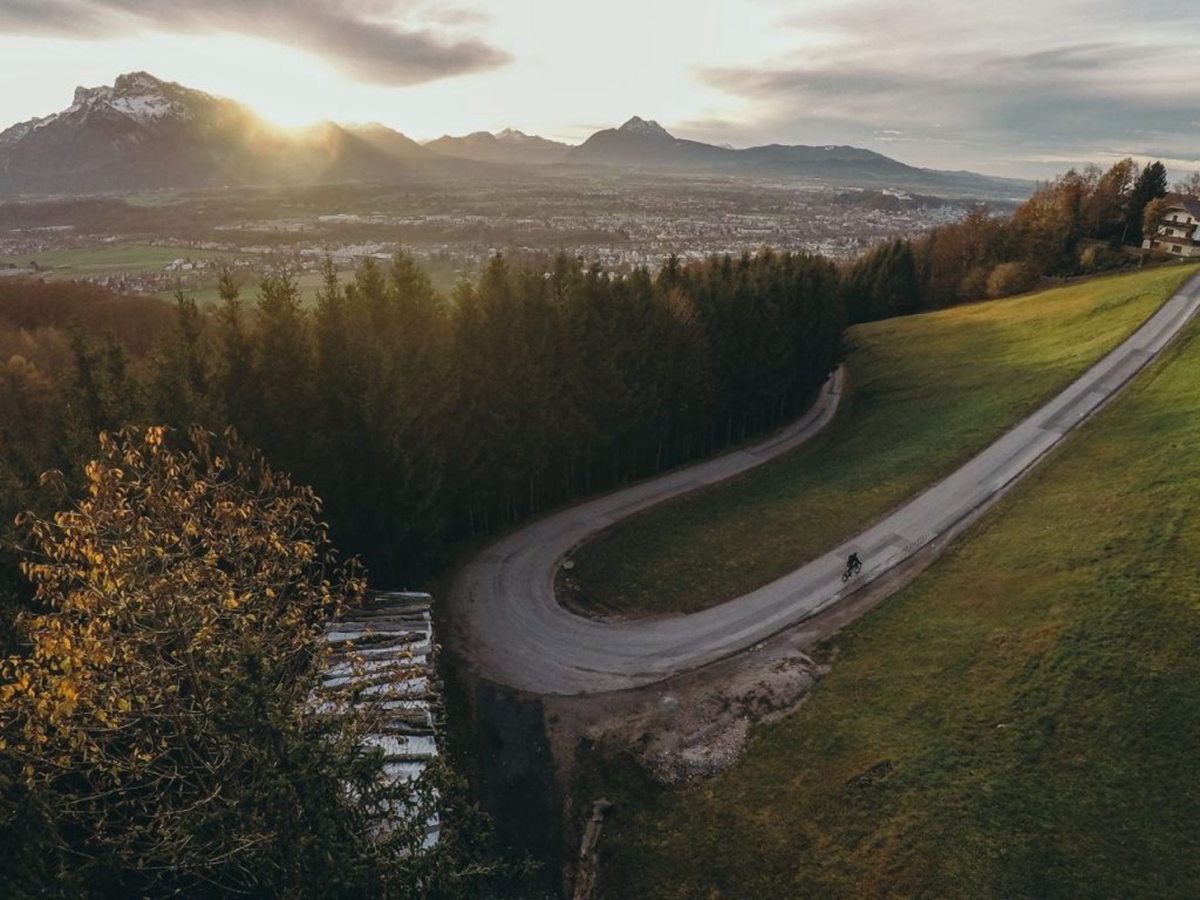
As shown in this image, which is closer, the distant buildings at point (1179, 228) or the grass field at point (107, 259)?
the distant buildings at point (1179, 228)

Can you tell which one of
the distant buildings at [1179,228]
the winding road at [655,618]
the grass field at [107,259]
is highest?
the distant buildings at [1179,228]

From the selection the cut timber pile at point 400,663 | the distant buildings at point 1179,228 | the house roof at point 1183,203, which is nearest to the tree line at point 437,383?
the cut timber pile at point 400,663

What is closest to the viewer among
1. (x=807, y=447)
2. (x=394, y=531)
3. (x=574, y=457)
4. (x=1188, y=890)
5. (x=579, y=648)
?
(x=1188, y=890)

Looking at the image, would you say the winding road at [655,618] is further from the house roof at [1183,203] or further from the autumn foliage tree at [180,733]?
the house roof at [1183,203]

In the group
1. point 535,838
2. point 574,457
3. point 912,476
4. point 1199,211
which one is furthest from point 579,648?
point 1199,211

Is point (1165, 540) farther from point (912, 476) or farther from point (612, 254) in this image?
point (612, 254)

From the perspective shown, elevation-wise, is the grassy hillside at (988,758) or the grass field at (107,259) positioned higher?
the grass field at (107,259)

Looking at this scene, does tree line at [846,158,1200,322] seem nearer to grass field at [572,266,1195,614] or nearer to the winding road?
grass field at [572,266,1195,614]
